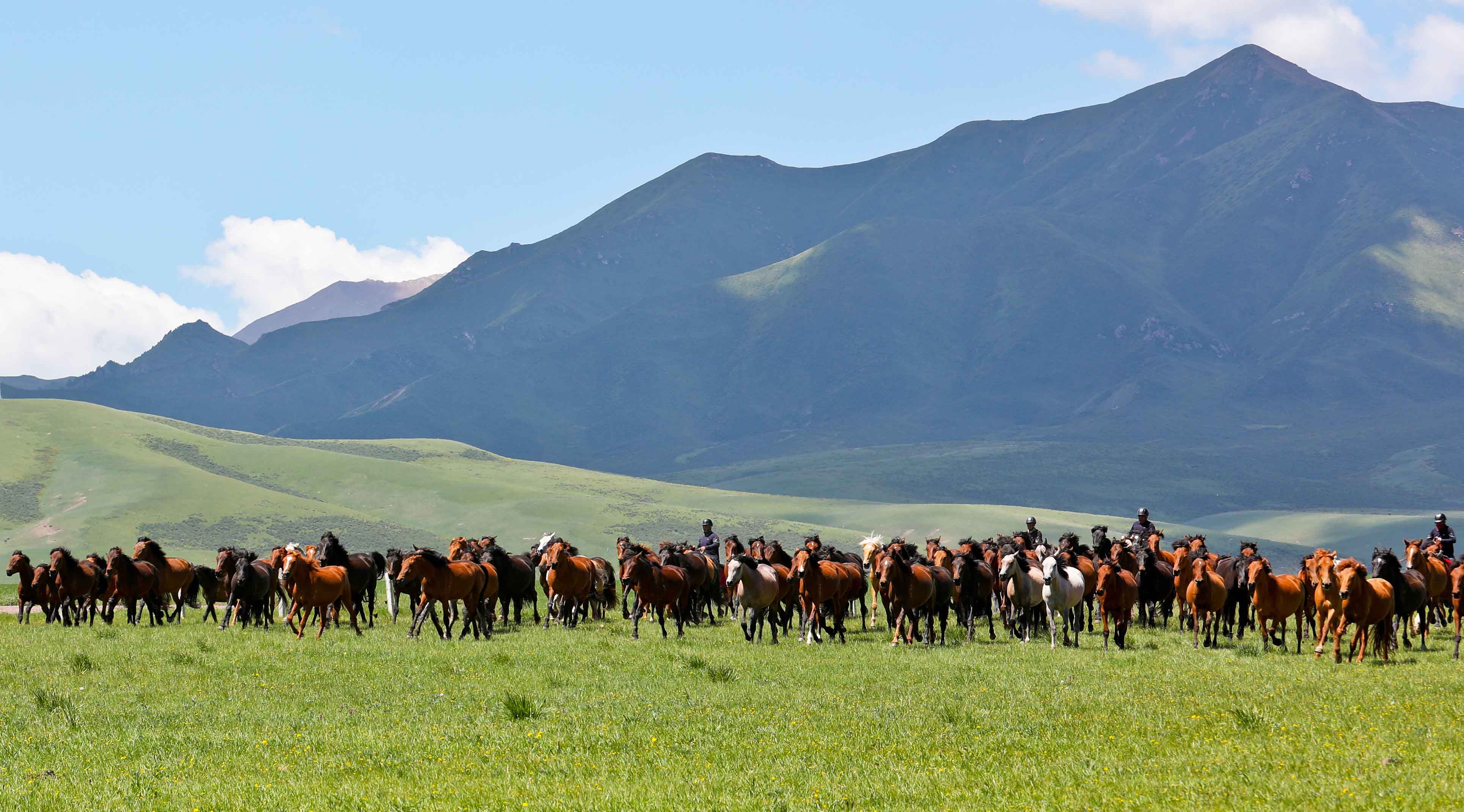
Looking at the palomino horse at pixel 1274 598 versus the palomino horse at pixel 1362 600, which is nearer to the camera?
the palomino horse at pixel 1362 600

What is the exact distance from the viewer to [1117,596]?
27375 millimetres

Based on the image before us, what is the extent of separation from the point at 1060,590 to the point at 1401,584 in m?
6.79

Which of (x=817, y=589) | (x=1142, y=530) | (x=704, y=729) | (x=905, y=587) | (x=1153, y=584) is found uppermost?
(x=1142, y=530)

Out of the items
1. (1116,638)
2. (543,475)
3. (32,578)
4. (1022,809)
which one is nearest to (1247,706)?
(1022,809)

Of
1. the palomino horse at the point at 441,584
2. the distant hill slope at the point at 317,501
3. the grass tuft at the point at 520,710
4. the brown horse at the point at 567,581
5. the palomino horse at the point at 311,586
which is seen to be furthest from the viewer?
the distant hill slope at the point at 317,501

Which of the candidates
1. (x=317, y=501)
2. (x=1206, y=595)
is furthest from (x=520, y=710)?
(x=317, y=501)

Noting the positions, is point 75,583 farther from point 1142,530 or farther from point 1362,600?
point 1362,600

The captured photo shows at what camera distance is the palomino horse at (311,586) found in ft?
88.8

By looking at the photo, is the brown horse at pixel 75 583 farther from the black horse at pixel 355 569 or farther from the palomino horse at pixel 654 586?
the palomino horse at pixel 654 586

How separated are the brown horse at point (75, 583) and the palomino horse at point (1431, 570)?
3117 cm

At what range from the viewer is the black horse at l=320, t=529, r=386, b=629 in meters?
31.2

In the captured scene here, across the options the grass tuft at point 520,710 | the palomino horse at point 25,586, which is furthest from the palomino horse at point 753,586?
the palomino horse at point 25,586

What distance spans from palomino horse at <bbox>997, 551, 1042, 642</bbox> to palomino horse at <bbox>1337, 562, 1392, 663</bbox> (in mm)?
6787

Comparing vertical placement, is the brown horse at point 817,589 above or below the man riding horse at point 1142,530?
below
